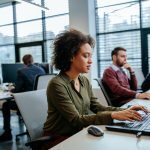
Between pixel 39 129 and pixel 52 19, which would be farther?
pixel 52 19

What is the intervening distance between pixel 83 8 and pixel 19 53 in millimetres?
2657

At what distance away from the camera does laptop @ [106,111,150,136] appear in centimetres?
117

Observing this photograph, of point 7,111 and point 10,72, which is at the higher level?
point 10,72

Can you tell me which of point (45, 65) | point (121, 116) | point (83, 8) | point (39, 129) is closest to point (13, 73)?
point (45, 65)

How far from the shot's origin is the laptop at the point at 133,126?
1167 millimetres

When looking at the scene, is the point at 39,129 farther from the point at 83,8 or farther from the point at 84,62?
the point at 83,8

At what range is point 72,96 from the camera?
155 cm

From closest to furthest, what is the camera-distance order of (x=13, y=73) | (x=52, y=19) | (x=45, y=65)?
1. (x=13, y=73)
2. (x=45, y=65)
3. (x=52, y=19)

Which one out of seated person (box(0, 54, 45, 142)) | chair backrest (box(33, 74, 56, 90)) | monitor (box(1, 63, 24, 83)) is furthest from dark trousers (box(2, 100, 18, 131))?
chair backrest (box(33, 74, 56, 90))

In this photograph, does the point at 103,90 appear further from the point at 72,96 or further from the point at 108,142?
the point at 108,142

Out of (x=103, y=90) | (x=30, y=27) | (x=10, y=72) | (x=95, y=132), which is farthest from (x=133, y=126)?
(x=30, y=27)

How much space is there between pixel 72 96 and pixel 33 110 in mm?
265

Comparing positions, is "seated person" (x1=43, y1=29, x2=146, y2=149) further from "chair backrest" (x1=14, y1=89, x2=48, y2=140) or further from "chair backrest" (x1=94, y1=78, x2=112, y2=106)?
"chair backrest" (x1=94, y1=78, x2=112, y2=106)

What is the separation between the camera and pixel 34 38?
6.71 meters
